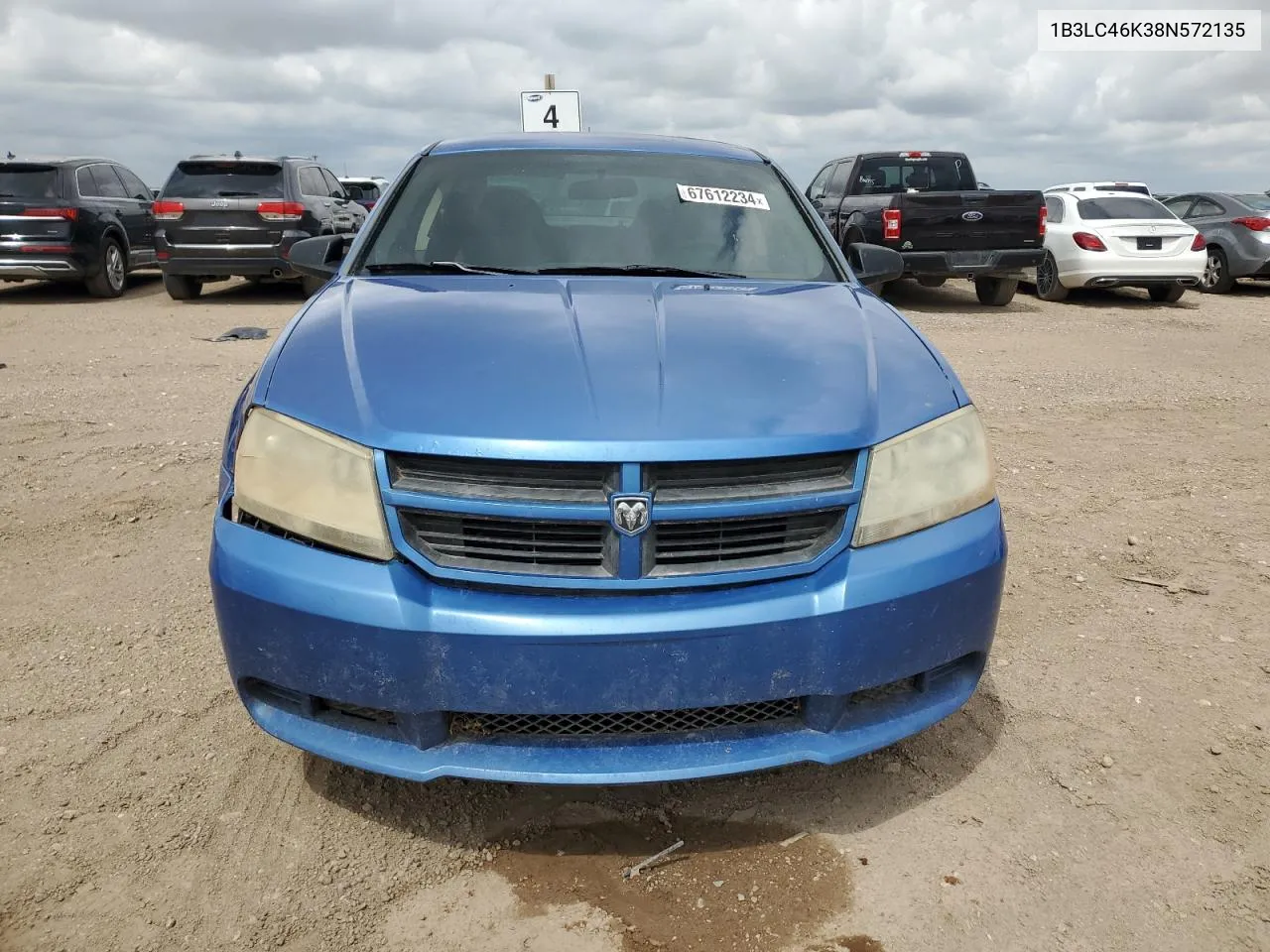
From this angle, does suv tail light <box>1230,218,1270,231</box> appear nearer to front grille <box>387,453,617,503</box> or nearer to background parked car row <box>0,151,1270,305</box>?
background parked car row <box>0,151,1270,305</box>

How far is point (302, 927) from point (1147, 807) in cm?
196

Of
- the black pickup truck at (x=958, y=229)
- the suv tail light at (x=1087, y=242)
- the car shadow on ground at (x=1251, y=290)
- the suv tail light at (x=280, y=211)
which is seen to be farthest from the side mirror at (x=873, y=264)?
the car shadow on ground at (x=1251, y=290)

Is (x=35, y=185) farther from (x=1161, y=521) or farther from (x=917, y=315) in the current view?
(x=1161, y=521)

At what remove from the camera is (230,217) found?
12008 millimetres

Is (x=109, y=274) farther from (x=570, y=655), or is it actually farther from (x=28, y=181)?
(x=570, y=655)

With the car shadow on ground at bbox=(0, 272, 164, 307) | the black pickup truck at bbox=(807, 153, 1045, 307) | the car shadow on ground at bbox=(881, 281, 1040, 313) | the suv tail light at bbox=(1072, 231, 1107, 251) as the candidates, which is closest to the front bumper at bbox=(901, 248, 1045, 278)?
the black pickup truck at bbox=(807, 153, 1045, 307)

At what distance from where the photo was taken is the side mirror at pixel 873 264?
12.4ft

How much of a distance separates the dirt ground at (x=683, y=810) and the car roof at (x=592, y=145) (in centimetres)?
190

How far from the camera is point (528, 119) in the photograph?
14.8 m

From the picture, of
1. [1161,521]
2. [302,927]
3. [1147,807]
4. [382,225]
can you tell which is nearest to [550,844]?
[302,927]

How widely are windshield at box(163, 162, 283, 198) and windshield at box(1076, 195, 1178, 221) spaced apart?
10.1 metres

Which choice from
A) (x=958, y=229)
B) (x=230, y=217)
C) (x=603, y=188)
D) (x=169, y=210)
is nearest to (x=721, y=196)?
(x=603, y=188)

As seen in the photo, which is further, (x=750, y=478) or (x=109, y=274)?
(x=109, y=274)

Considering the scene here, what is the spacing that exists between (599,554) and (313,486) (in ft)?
1.99
